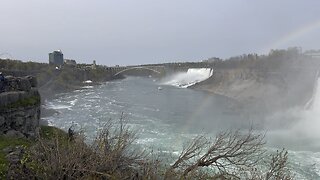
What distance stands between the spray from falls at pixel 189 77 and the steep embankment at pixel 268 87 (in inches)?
460

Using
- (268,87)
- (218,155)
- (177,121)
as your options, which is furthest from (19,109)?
(268,87)

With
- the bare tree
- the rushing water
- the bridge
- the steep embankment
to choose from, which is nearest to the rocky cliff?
the rushing water

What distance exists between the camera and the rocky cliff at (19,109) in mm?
13102

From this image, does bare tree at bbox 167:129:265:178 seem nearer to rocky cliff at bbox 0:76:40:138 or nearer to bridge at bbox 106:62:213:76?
rocky cliff at bbox 0:76:40:138

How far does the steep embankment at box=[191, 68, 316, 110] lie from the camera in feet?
149

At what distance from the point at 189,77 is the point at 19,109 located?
237 ft

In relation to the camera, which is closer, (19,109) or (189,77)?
(19,109)

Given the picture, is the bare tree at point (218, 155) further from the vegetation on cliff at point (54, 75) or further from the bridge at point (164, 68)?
the bridge at point (164, 68)

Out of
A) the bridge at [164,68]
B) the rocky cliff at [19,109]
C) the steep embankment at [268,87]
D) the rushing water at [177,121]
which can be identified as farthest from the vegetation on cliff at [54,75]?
the rocky cliff at [19,109]

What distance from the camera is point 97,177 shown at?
7562 mm

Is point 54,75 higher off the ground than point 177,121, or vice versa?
point 54,75

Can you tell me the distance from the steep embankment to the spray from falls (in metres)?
11.7

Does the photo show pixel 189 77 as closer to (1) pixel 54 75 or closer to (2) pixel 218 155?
(1) pixel 54 75

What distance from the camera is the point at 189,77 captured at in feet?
279
